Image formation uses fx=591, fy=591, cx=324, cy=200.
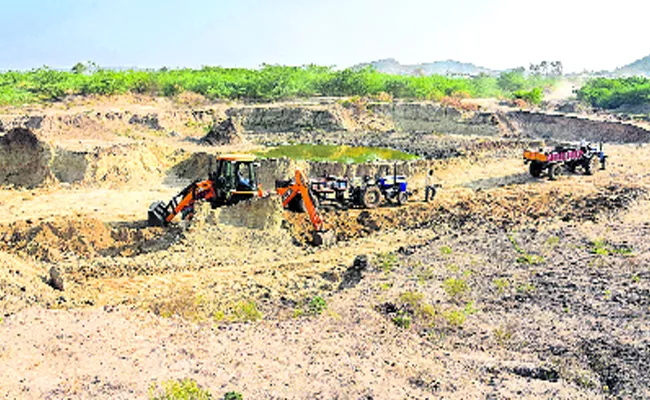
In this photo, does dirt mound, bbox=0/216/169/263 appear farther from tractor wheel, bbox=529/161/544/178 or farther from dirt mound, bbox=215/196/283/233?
tractor wheel, bbox=529/161/544/178

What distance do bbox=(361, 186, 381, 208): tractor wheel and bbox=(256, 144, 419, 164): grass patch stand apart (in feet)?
27.9

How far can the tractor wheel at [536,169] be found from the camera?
2186 cm

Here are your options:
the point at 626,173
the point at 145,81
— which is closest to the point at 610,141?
the point at 626,173

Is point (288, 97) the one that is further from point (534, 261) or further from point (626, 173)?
point (534, 261)

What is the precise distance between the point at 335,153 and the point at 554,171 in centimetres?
1023

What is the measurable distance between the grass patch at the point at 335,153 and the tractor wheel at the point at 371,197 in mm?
8509

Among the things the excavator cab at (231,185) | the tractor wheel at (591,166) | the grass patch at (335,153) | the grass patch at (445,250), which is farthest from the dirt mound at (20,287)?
the tractor wheel at (591,166)

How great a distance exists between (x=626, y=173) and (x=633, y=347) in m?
16.4

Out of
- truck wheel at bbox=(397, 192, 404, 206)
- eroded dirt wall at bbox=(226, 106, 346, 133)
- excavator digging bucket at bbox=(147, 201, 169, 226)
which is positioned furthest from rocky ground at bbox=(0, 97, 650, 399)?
eroded dirt wall at bbox=(226, 106, 346, 133)

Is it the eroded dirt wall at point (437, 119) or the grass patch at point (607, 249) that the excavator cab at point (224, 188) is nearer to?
the grass patch at point (607, 249)

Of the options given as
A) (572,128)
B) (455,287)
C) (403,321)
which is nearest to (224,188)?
(455,287)

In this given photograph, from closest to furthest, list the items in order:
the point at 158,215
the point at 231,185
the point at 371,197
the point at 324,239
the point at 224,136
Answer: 1. the point at 324,239
2. the point at 231,185
3. the point at 158,215
4. the point at 371,197
5. the point at 224,136

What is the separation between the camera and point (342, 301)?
10.2m

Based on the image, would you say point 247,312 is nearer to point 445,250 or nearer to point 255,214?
point 445,250
